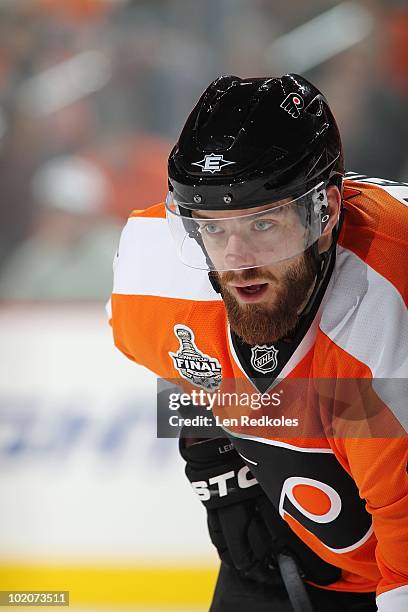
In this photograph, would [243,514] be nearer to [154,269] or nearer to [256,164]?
[154,269]

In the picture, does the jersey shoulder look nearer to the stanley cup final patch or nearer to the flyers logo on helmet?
the flyers logo on helmet

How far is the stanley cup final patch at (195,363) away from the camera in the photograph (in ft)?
5.13

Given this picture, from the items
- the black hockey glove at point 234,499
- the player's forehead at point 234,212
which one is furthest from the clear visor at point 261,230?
the black hockey glove at point 234,499

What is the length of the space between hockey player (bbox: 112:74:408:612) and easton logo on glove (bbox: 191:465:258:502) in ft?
0.34

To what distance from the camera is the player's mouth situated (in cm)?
140

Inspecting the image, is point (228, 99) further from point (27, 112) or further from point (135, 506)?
point (27, 112)

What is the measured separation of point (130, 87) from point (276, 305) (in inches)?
108

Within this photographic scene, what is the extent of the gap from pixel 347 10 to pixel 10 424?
2206 millimetres

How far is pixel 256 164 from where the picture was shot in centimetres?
133

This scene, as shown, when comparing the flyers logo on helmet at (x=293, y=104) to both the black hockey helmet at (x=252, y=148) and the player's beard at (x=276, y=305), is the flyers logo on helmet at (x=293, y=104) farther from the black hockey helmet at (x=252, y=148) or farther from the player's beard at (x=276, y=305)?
the player's beard at (x=276, y=305)

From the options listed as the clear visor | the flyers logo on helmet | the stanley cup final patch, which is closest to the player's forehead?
the clear visor

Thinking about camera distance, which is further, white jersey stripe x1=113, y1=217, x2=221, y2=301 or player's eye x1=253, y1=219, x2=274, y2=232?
white jersey stripe x1=113, y1=217, x2=221, y2=301

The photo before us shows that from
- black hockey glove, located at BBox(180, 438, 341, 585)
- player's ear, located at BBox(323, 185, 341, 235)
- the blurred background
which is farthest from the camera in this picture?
the blurred background

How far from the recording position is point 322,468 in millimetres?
1468
